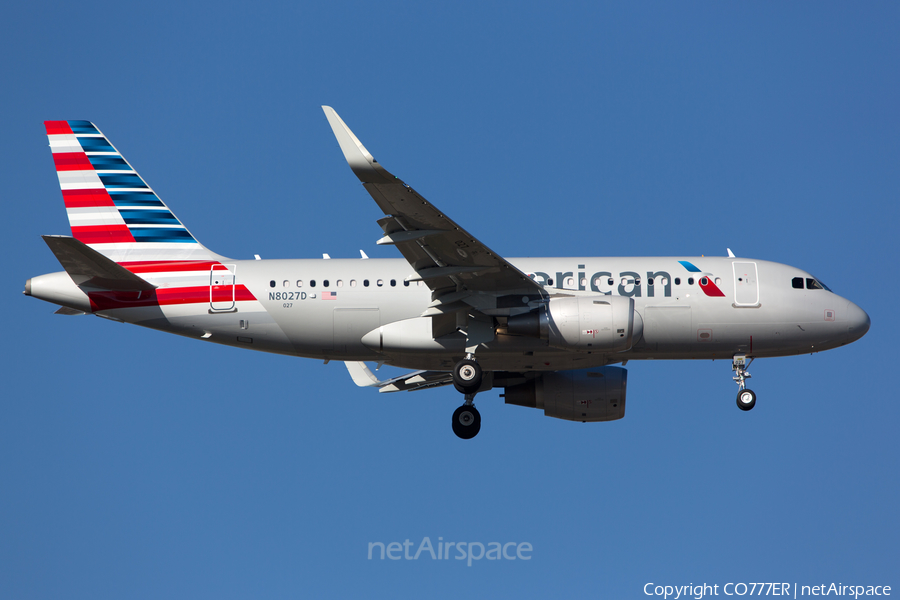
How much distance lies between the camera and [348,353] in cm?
2805

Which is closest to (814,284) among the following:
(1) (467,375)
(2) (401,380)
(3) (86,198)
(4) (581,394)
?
(4) (581,394)

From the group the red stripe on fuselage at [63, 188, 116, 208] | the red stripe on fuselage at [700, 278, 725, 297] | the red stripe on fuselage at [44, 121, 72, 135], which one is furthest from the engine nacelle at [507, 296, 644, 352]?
the red stripe on fuselage at [44, 121, 72, 135]

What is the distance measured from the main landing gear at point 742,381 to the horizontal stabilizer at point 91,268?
58.6ft

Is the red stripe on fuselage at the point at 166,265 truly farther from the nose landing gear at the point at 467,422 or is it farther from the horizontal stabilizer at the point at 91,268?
the nose landing gear at the point at 467,422

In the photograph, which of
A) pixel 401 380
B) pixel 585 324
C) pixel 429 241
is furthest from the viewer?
pixel 401 380

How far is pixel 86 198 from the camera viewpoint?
29.8m

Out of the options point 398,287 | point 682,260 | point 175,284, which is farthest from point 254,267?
point 682,260

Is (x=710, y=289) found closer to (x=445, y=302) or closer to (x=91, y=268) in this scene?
(x=445, y=302)

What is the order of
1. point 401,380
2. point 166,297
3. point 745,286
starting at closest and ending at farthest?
1. point 166,297
2. point 745,286
3. point 401,380

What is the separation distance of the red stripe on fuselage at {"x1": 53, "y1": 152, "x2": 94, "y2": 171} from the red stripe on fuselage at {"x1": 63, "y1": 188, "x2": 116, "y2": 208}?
2.78 ft

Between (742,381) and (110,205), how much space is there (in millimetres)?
20607

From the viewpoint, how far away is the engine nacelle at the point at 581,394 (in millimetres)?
30812

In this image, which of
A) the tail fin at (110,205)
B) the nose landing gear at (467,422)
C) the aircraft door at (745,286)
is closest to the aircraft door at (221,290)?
the tail fin at (110,205)

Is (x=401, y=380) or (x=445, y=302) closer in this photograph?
(x=445, y=302)
